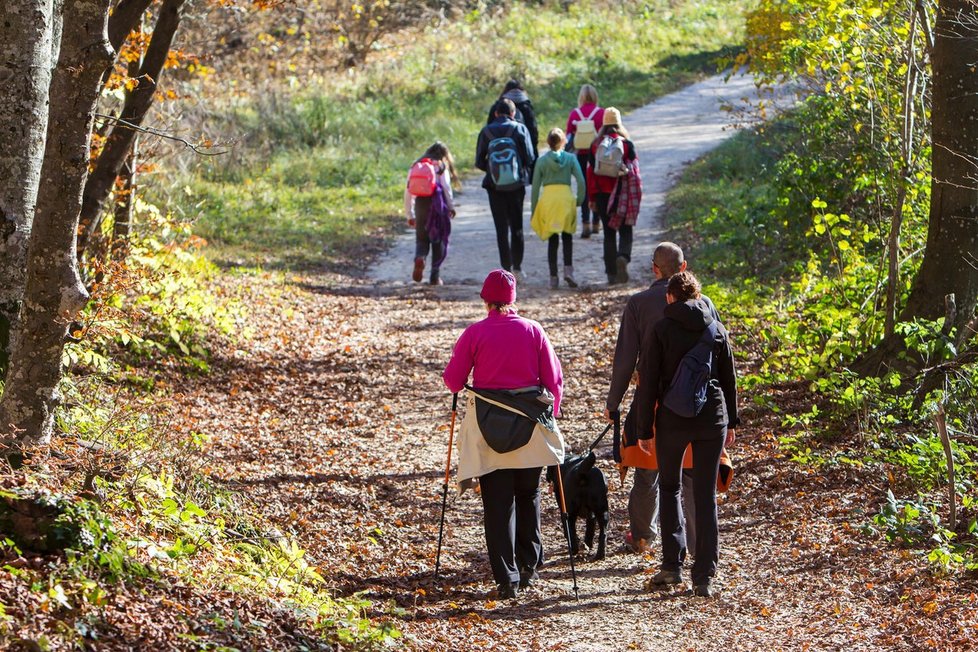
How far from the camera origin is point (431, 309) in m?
13.9

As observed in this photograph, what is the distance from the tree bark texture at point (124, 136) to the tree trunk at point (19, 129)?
3.20 meters

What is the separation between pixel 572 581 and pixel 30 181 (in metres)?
3.94

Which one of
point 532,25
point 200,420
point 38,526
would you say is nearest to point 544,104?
point 532,25

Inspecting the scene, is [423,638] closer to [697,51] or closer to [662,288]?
[662,288]

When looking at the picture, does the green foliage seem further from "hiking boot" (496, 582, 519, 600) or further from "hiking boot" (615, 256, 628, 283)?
"hiking boot" (496, 582, 519, 600)

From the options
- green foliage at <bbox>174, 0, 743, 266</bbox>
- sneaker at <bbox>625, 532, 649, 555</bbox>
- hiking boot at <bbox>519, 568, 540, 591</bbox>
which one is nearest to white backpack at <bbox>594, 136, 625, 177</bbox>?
green foliage at <bbox>174, 0, 743, 266</bbox>

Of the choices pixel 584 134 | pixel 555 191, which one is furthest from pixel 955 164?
pixel 584 134

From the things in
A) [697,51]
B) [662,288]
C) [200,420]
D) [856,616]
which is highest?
[697,51]

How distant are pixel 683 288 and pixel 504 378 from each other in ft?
3.81

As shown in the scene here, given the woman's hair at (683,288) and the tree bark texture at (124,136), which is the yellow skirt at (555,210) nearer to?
the tree bark texture at (124,136)

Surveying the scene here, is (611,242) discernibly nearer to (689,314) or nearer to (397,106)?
(689,314)

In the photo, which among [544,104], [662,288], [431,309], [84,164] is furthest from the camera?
[544,104]

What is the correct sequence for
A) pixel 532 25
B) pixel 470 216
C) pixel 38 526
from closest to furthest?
pixel 38 526 < pixel 470 216 < pixel 532 25

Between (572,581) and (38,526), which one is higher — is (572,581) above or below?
below
